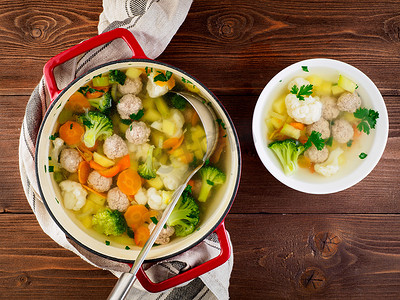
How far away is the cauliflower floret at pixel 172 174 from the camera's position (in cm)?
126

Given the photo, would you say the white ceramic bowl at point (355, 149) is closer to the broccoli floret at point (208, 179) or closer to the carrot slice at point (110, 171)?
the broccoli floret at point (208, 179)

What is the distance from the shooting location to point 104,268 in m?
1.28

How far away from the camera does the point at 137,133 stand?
1.23 meters

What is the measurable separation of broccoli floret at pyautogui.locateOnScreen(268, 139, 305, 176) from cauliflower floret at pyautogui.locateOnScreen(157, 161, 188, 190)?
0.29 meters

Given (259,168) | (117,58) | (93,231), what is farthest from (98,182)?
(259,168)

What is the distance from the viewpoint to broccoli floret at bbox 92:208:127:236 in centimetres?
122

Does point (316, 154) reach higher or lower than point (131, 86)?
lower

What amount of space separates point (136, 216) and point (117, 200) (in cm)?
8

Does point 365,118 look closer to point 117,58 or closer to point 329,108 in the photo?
point 329,108

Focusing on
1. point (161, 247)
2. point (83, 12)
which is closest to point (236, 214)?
point (161, 247)

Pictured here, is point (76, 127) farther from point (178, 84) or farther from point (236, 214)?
point (236, 214)

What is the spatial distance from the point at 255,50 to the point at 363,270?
87 centimetres

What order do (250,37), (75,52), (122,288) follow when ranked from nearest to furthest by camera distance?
(122,288)
(75,52)
(250,37)

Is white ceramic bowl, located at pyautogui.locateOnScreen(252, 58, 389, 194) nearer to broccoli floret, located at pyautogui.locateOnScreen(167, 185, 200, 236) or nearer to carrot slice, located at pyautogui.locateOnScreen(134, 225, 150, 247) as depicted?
broccoli floret, located at pyautogui.locateOnScreen(167, 185, 200, 236)
